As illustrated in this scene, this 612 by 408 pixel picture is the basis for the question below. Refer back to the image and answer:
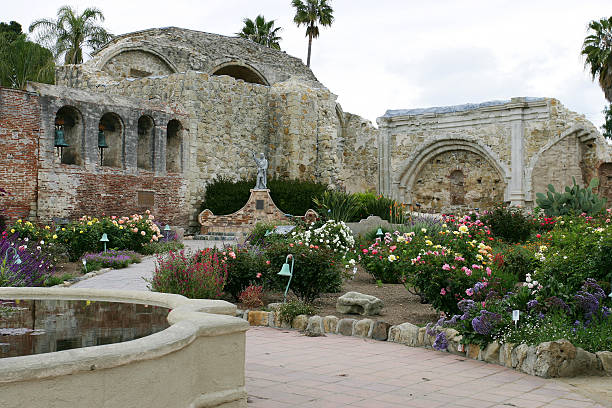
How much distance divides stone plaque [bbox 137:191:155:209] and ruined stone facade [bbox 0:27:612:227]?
1.2 inches

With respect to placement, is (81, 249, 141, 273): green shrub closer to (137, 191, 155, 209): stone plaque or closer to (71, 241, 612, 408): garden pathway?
(137, 191, 155, 209): stone plaque

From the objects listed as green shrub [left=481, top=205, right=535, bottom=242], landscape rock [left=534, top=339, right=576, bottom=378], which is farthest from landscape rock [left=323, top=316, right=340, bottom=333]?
green shrub [left=481, top=205, right=535, bottom=242]

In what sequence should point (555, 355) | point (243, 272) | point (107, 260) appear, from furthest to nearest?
point (107, 260) → point (243, 272) → point (555, 355)

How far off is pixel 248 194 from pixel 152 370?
56.8 ft

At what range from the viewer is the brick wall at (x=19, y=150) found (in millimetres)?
15820

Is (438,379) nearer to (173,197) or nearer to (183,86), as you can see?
(173,197)

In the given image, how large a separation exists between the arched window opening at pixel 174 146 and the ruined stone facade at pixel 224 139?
1.9 inches

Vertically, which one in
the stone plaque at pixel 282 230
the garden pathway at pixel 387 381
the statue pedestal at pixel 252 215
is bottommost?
the garden pathway at pixel 387 381

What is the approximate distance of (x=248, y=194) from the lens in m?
20.5

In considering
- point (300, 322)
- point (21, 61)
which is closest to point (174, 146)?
point (300, 322)

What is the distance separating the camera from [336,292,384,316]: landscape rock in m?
8.02

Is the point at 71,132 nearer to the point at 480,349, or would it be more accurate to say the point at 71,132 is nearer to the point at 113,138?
the point at 113,138

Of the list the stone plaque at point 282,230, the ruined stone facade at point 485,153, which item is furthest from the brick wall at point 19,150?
the ruined stone facade at point 485,153

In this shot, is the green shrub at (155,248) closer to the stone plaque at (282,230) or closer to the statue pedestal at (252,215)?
the stone plaque at (282,230)
